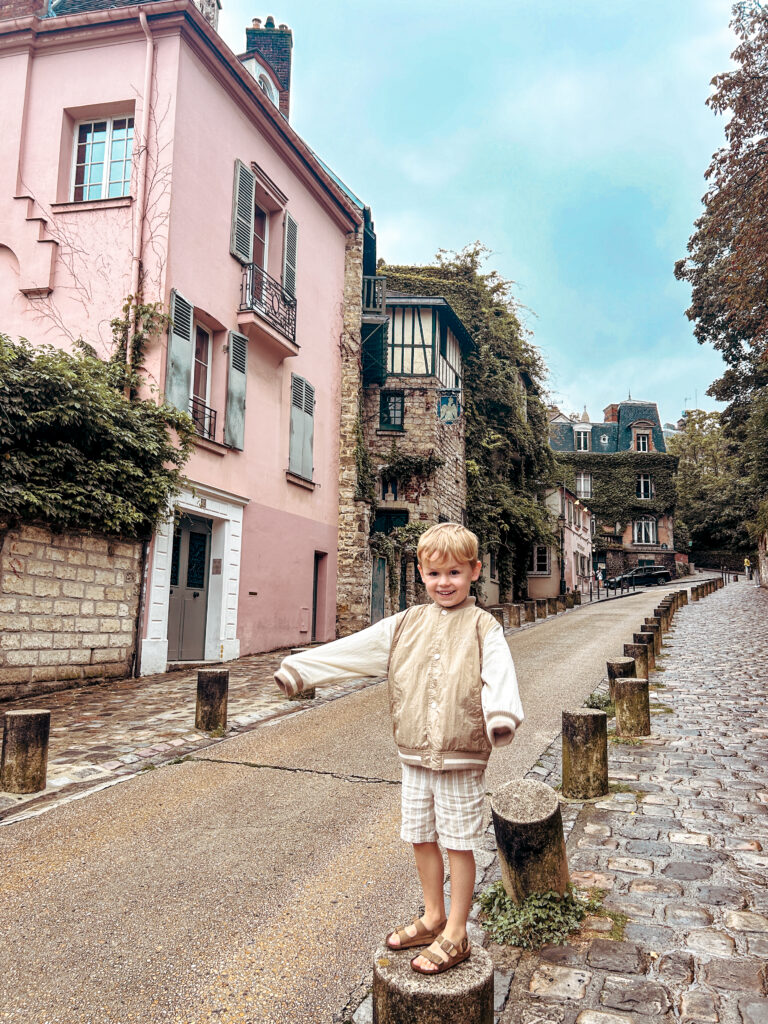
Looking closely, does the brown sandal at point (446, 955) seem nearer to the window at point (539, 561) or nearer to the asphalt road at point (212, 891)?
the asphalt road at point (212, 891)

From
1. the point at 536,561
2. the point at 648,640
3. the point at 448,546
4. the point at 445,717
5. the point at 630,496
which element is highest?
the point at 630,496

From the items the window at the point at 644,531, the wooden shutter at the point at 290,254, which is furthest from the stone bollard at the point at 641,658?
the window at the point at 644,531

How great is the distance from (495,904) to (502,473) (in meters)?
23.1

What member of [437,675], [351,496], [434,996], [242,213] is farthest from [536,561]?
[434,996]

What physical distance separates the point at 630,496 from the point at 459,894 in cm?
4813

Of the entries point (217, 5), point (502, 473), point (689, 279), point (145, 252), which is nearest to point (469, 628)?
point (145, 252)

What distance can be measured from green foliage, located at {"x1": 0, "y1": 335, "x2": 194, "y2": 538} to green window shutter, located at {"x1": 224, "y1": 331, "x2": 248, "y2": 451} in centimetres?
160

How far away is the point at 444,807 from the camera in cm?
235

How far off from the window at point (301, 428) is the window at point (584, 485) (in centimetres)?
3608

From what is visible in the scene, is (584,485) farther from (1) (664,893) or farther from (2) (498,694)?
(2) (498,694)

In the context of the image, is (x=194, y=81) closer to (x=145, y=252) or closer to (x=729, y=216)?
(x=145, y=252)

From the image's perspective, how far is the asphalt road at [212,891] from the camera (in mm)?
2514

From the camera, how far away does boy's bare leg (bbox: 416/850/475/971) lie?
7.44 feet

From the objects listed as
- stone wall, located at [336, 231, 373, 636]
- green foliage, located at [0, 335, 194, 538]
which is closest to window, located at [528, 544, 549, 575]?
stone wall, located at [336, 231, 373, 636]
